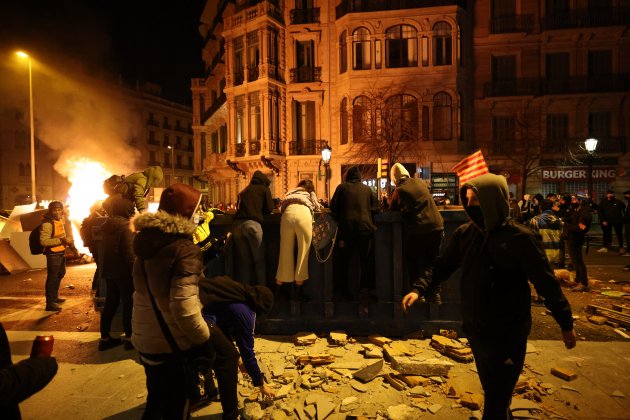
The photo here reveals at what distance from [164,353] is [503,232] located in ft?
7.29

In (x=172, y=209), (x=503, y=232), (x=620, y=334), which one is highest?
(x=172, y=209)

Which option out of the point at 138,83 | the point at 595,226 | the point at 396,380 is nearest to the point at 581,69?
the point at 595,226

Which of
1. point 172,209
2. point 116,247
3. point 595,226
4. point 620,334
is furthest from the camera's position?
point 595,226

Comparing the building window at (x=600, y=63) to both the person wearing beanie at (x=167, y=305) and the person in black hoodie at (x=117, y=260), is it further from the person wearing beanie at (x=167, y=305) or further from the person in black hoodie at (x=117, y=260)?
the person wearing beanie at (x=167, y=305)

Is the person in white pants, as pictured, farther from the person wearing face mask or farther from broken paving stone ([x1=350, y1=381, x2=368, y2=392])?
the person wearing face mask

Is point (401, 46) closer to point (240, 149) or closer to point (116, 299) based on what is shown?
point (240, 149)

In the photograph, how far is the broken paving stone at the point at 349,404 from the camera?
3404mm

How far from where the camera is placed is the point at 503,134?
23438 millimetres

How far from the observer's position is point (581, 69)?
23297mm

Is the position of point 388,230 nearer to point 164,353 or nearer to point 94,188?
point 164,353

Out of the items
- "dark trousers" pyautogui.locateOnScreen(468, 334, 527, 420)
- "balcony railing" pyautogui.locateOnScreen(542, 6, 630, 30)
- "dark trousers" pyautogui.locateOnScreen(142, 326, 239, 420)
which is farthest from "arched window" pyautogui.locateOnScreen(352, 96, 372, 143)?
"dark trousers" pyautogui.locateOnScreen(142, 326, 239, 420)

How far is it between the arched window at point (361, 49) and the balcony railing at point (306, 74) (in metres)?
2.26

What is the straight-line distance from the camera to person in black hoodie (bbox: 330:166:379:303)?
4859 millimetres

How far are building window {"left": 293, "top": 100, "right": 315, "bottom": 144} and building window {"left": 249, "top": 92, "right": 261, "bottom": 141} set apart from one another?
7.31 ft
